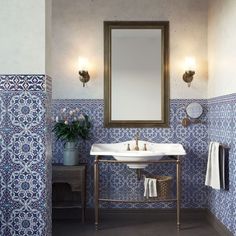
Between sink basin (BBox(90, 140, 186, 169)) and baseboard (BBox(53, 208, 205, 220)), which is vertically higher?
sink basin (BBox(90, 140, 186, 169))

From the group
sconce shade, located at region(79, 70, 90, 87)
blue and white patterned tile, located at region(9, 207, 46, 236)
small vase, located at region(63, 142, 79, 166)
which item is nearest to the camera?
blue and white patterned tile, located at region(9, 207, 46, 236)

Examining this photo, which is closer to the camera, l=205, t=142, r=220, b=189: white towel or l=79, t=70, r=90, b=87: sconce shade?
l=205, t=142, r=220, b=189: white towel

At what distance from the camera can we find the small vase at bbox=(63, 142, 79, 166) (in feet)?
14.0

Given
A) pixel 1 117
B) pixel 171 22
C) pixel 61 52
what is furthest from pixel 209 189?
pixel 1 117

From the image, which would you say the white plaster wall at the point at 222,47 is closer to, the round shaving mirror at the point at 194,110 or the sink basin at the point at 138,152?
the round shaving mirror at the point at 194,110

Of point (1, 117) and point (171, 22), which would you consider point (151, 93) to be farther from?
point (1, 117)

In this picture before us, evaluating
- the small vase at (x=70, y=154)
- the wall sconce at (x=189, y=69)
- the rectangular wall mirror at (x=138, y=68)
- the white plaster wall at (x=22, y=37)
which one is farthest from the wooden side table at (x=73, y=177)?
the white plaster wall at (x=22, y=37)

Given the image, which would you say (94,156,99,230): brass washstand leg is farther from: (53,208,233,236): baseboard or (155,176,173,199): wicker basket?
(155,176,173,199): wicker basket

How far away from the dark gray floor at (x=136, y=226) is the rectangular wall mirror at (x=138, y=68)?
3.46 ft

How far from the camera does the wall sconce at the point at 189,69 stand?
14.5 feet

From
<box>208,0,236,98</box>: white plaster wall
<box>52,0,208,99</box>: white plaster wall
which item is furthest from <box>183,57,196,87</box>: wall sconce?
<box>208,0,236,98</box>: white plaster wall

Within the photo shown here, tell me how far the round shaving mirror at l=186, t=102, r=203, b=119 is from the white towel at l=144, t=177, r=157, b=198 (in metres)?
0.88

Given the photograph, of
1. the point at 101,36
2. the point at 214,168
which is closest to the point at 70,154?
the point at 101,36

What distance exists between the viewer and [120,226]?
4160mm
